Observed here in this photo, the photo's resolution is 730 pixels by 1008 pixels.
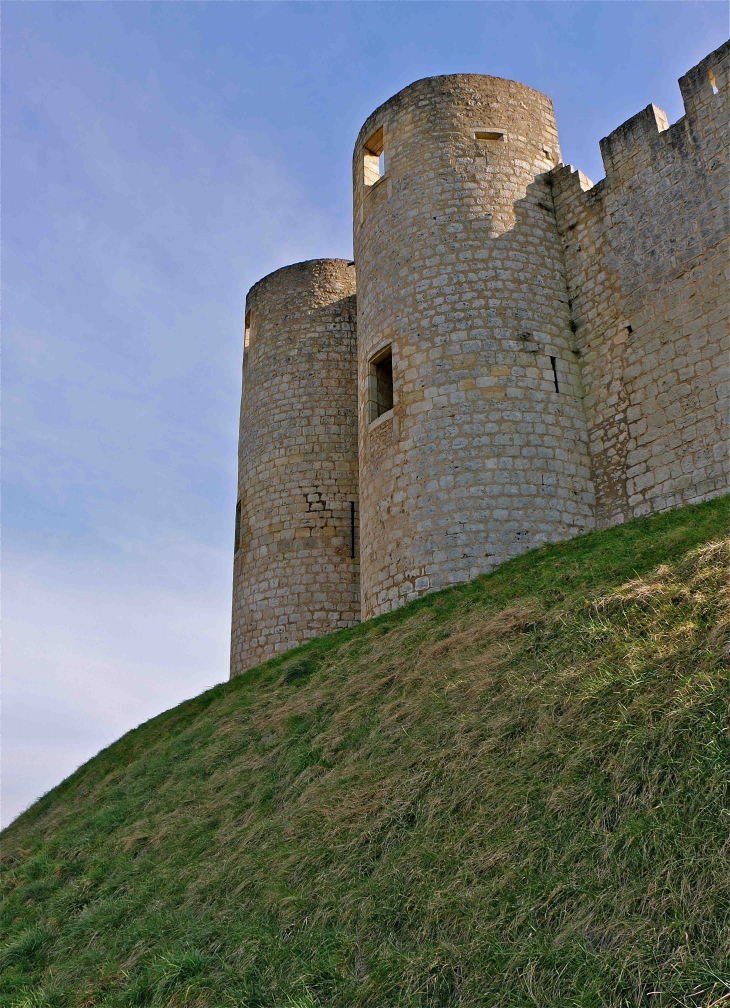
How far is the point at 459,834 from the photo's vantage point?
534 cm

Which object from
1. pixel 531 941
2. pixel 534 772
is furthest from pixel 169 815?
pixel 531 941

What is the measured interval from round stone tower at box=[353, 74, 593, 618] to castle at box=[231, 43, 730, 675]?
0.09ft

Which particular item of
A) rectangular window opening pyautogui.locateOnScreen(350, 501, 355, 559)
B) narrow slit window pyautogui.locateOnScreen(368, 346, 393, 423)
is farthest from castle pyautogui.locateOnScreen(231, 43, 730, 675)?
rectangular window opening pyautogui.locateOnScreen(350, 501, 355, 559)

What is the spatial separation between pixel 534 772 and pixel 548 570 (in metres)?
4.04

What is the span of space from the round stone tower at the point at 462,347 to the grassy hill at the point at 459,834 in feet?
6.36

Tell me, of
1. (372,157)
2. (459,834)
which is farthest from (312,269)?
(459,834)

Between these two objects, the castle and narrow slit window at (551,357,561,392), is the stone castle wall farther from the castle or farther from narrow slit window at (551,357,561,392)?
narrow slit window at (551,357,561,392)

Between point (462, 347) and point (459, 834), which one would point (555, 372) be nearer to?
point (462, 347)

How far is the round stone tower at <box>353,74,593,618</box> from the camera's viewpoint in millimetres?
11523

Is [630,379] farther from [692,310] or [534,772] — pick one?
[534,772]

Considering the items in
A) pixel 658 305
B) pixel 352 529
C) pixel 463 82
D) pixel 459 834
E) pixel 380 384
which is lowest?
pixel 459 834

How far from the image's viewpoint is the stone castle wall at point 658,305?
10469 millimetres

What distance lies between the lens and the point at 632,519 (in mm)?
11094

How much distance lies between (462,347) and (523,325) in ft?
3.32
